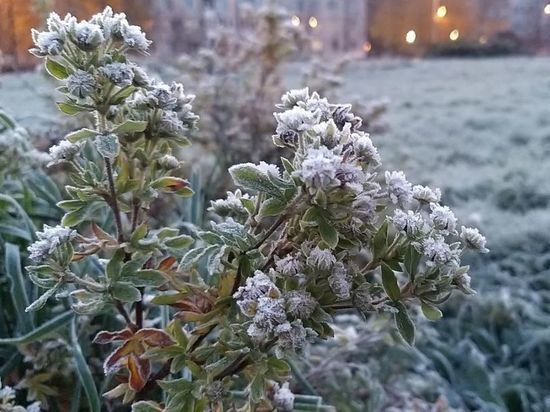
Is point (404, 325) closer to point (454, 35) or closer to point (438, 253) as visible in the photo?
point (438, 253)

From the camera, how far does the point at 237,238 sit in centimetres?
37

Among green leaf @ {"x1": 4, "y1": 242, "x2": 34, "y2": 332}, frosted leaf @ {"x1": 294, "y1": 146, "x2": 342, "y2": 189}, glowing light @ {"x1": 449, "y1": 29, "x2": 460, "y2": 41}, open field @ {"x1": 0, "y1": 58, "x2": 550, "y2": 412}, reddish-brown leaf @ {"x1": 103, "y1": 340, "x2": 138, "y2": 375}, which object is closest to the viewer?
frosted leaf @ {"x1": 294, "y1": 146, "x2": 342, "y2": 189}

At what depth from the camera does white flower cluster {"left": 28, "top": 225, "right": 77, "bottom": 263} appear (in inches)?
14.2

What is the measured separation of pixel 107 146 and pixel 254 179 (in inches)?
3.2

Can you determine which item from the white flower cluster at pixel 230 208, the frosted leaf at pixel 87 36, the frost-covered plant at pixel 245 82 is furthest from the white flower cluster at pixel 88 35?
the frost-covered plant at pixel 245 82

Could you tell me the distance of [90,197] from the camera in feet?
1.31

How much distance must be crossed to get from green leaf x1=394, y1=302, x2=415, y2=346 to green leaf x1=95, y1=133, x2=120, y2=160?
18 cm

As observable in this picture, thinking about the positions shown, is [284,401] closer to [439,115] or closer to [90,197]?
[90,197]

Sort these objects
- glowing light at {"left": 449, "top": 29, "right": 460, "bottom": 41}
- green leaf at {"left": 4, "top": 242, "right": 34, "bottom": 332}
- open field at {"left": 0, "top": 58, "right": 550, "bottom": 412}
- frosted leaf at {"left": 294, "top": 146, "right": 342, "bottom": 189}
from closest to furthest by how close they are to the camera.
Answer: frosted leaf at {"left": 294, "top": 146, "right": 342, "bottom": 189}, green leaf at {"left": 4, "top": 242, "right": 34, "bottom": 332}, open field at {"left": 0, "top": 58, "right": 550, "bottom": 412}, glowing light at {"left": 449, "top": 29, "right": 460, "bottom": 41}

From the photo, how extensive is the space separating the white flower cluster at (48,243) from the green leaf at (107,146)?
0.17ft

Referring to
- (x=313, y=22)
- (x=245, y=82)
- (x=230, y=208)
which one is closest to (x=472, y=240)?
(x=230, y=208)

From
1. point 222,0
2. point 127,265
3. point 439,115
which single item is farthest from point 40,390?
point 439,115

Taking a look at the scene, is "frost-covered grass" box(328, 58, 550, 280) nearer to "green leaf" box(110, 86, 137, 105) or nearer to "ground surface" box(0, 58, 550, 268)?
"ground surface" box(0, 58, 550, 268)

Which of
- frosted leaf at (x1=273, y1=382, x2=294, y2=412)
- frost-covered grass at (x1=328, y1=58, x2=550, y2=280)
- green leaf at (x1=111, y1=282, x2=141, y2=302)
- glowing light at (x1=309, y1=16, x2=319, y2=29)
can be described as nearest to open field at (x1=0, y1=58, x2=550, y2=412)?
frost-covered grass at (x1=328, y1=58, x2=550, y2=280)
